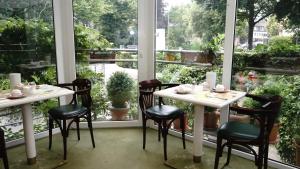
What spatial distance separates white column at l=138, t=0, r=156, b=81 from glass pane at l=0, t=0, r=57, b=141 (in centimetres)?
118

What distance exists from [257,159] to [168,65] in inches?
67.4

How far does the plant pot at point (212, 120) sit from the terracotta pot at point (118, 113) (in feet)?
4.01

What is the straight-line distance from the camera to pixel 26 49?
309 cm

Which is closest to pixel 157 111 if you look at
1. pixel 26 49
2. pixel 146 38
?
pixel 146 38

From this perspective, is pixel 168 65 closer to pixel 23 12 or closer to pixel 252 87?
pixel 252 87

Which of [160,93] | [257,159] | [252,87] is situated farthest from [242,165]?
[160,93]

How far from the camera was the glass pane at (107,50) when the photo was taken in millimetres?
3410

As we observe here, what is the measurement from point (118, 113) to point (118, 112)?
15 mm

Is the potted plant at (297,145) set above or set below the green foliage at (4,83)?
below

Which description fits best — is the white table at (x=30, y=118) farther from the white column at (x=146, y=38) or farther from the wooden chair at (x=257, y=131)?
the wooden chair at (x=257, y=131)

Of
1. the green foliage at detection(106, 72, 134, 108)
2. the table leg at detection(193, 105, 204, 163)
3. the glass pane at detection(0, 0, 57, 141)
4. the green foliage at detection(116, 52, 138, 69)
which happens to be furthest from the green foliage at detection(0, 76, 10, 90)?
the table leg at detection(193, 105, 204, 163)

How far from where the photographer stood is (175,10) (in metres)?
3.25

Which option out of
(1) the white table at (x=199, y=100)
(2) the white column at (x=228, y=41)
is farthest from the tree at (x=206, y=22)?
(1) the white table at (x=199, y=100)

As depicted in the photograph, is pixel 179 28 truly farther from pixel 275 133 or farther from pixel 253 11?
pixel 275 133
